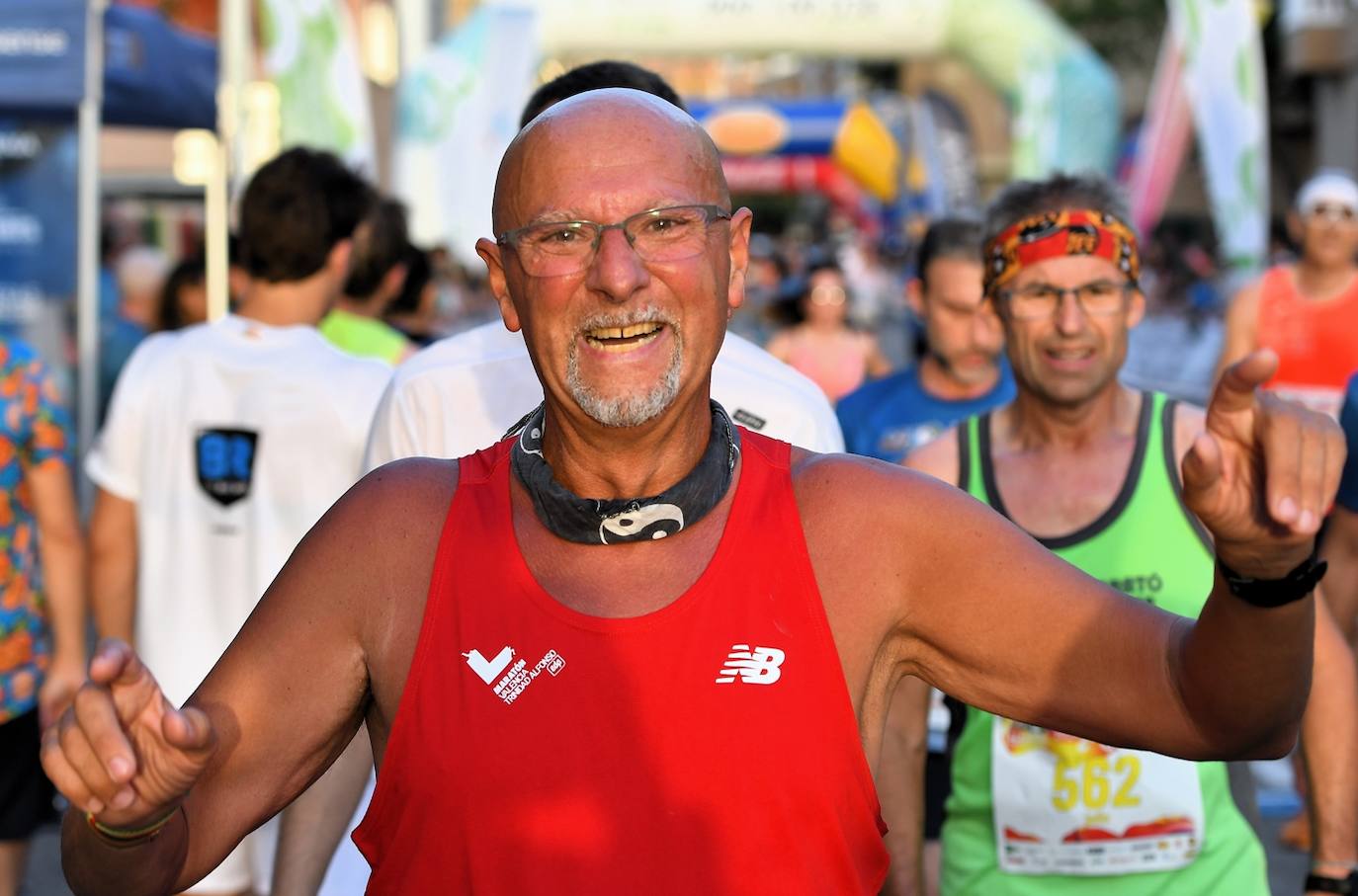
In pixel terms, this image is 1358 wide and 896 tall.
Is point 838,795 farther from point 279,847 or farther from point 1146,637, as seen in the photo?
point 279,847

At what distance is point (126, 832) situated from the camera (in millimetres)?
1977

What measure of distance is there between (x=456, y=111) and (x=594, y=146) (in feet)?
41.1

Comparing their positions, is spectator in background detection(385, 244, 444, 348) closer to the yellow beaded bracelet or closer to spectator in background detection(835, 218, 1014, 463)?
spectator in background detection(835, 218, 1014, 463)

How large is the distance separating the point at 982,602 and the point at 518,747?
596mm

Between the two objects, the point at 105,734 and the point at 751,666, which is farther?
the point at 751,666

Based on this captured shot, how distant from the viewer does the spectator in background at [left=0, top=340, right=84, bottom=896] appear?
15.1ft

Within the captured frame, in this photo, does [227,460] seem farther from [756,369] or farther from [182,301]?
[182,301]

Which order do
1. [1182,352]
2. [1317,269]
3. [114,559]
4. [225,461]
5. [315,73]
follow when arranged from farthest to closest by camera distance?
[1182,352]
[315,73]
[1317,269]
[114,559]
[225,461]

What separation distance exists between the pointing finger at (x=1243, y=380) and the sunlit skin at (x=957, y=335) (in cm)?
394

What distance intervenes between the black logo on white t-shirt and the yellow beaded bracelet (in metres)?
2.56

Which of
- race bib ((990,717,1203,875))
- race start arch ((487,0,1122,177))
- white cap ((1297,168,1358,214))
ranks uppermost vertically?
race start arch ((487,0,1122,177))

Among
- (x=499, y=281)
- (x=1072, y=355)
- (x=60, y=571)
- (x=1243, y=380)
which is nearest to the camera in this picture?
(x=1243, y=380)

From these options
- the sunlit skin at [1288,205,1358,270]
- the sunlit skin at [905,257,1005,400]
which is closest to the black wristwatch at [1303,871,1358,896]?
the sunlit skin at [905,257,1005,400]

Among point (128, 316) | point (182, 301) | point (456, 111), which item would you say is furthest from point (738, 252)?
point (456, 111)
